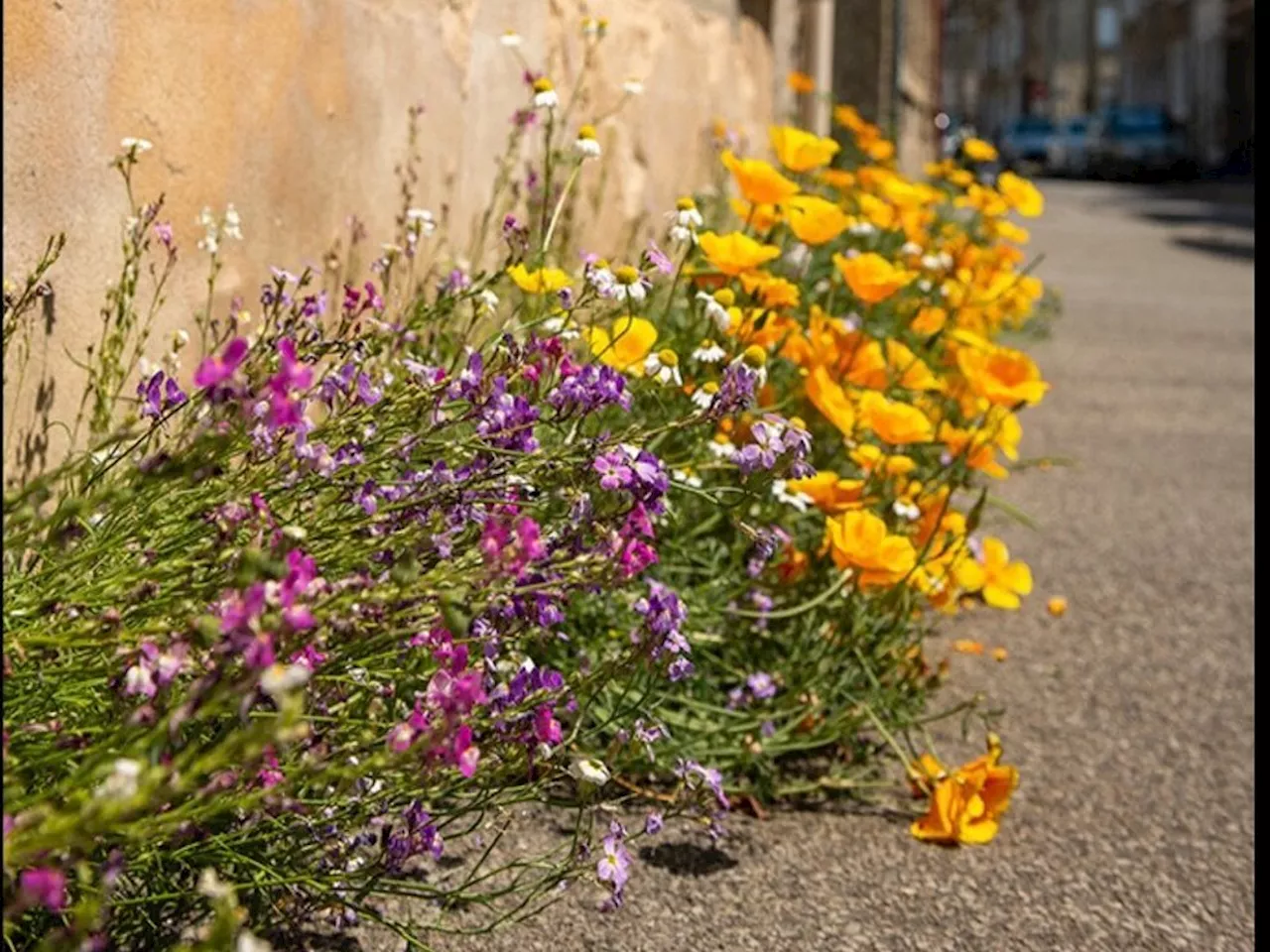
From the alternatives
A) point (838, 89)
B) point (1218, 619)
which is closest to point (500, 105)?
point (1218, 619)

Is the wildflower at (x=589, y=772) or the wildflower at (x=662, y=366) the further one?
the wildflower at (x=662, y=366)

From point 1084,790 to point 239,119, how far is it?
1.57 meters

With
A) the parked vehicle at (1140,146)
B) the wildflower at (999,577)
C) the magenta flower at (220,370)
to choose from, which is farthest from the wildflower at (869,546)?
the parked vehicle at (1140,146)

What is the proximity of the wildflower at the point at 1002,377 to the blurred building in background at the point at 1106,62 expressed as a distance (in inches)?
1458

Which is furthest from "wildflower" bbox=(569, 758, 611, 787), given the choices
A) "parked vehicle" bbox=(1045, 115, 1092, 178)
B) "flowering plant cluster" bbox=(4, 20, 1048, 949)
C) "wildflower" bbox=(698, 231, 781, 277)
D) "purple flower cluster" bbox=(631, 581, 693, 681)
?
"parked vehicle" bbox=(1045, 115, 1092, 178)

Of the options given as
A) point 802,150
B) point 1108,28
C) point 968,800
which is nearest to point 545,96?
point 802,150

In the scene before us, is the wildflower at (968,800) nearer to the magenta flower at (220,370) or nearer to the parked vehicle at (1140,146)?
the magenta flower at (220,370)

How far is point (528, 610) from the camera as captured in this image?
1854 millimetres

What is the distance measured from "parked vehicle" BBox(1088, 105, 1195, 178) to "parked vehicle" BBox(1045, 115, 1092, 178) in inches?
44.5

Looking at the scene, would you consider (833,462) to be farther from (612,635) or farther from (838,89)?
(838,89)

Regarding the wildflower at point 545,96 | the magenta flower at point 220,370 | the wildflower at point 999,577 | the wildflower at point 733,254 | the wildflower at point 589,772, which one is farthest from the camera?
the wildflower at point 999,577

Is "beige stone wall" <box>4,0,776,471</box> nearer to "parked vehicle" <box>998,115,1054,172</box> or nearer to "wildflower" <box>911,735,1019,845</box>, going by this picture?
"wildflower" <box>911,735,1019,845</box>

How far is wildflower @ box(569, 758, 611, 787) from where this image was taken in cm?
186

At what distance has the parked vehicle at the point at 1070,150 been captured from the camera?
44562mm
